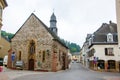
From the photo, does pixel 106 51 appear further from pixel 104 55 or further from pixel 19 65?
pixel 19 65

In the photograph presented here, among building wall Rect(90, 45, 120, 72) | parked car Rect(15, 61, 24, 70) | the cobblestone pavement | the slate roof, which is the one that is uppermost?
the slate roof

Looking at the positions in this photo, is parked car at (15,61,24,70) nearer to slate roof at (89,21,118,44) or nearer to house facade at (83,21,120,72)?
house facade at (83,21,120,72)

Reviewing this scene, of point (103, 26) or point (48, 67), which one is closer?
point (48, 67)

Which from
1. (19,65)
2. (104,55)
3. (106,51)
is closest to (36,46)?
(19,65)

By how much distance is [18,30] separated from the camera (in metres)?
39.8

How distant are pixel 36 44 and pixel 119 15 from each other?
19189 millimetres

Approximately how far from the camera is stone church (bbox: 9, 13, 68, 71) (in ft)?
120

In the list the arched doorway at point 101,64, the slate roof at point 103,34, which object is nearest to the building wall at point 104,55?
the arched doorway at point 101,64

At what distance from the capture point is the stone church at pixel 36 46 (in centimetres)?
3653

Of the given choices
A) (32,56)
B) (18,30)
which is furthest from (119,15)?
(18,30)

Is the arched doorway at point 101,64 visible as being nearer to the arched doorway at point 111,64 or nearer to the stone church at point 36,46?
the arched doorway at point 111,64

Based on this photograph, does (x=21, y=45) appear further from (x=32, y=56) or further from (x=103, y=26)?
(x=103, y=26)

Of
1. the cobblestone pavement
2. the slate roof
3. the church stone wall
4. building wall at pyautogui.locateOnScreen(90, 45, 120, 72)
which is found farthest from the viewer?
the slate roof

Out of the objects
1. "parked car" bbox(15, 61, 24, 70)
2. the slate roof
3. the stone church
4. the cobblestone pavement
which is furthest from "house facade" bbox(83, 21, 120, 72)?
Answer: "parked car" bbox(15, 61, 24, 70)
